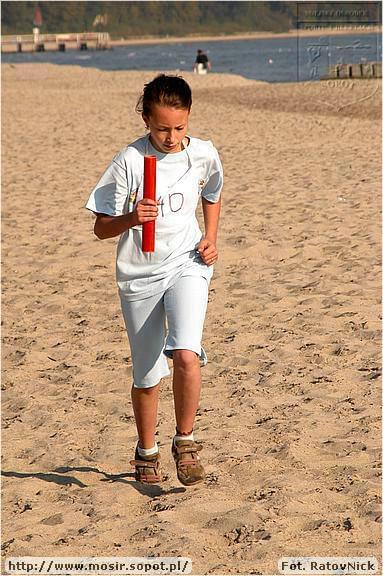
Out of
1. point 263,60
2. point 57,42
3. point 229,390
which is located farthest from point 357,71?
point 57,42

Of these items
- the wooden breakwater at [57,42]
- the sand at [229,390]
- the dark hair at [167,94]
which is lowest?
the wooden breakwater at [57,42]

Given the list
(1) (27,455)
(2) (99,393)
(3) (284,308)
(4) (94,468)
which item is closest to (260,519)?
(4) (94,468)

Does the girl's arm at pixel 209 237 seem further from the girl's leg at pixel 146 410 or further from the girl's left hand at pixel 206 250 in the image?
the girl's leg at pixel 146 410

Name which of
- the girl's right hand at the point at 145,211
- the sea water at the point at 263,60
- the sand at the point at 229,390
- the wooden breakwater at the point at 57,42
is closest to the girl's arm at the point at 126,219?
the girl's right hand at the point at 145,211

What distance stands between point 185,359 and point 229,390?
166 centimetres

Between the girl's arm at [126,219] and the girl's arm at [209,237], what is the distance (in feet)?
1.04

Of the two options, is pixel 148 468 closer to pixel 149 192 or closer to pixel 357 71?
pixel 149 192

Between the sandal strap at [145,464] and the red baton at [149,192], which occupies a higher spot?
the red baton at [149,192]

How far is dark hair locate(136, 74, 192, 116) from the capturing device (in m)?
4.00

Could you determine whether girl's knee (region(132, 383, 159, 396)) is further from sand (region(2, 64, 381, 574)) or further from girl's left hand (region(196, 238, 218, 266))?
girl's left hand (region(196, 238, 218, 266))

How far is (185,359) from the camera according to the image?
417cm

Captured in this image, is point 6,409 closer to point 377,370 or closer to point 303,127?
point 377,370

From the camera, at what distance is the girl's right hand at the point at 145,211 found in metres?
3.92

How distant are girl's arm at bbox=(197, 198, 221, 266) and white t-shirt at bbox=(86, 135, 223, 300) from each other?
0.15ft
